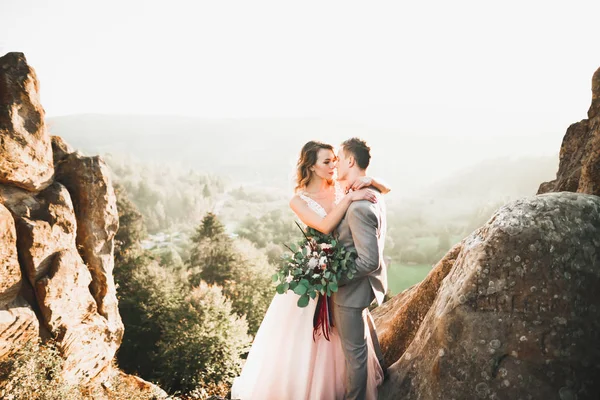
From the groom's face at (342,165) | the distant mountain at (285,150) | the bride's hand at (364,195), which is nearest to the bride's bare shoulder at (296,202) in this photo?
the groom's face at (342,165)

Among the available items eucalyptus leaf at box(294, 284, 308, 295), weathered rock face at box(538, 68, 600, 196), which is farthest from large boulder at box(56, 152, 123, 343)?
weathered rock face at box(538, 68, 600, 196)

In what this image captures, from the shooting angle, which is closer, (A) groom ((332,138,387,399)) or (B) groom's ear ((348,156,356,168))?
(A) groom ((332,138,387,399))

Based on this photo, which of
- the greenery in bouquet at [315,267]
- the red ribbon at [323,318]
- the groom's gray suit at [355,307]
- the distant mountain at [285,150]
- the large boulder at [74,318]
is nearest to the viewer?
the greenery in bouquet at [315,267]

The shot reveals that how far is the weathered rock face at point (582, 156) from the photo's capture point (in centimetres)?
451

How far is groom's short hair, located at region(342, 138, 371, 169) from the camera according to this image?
4449 millimetres

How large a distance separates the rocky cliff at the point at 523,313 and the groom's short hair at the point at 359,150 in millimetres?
1559

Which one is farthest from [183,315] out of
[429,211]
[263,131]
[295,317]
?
[263,131]

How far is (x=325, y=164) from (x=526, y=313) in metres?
2.90

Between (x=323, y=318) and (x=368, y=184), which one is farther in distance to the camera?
(x=323, y=318)

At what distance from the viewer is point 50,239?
390 inches

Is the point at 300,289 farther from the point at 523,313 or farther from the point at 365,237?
the point at 523,313

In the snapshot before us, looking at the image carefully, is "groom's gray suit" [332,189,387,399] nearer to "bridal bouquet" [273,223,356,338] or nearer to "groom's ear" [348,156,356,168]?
"bridal bouquet" [273,223,356,338]

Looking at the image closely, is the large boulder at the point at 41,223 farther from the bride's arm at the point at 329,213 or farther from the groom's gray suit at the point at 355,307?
the groom's gray suit at the point at 355,307

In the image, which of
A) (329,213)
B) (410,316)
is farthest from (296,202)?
(410,316)
